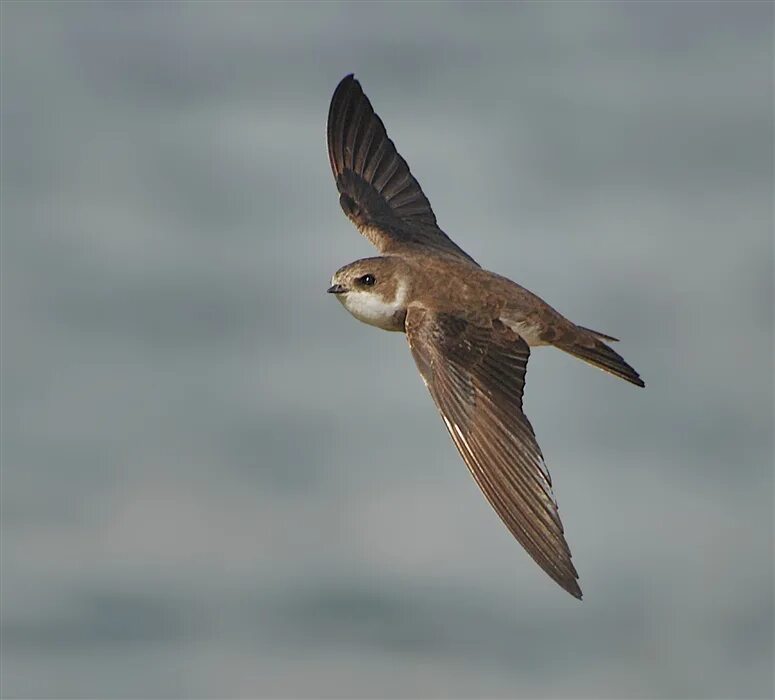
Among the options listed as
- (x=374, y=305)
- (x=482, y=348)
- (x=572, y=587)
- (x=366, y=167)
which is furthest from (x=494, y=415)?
(x=366, y=167)

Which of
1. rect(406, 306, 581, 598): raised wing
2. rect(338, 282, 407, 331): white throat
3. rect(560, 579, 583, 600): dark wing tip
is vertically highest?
rect(338, 282, 407, 331): white throat

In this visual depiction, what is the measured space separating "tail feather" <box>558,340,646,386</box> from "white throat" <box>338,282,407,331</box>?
73cm

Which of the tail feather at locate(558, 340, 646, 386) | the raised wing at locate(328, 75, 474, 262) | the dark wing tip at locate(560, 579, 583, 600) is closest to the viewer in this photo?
the dark wing tip at locate(560, 579, 583, 600)

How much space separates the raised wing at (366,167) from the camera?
9.03m

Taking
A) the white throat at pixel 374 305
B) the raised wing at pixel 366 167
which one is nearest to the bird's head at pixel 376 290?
the white throat at pixel 374 305

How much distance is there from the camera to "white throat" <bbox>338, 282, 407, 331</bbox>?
7.66m

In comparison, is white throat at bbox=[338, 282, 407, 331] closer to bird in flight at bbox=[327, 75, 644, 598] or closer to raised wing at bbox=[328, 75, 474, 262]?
bird in flight at bbox=[327, 75, 644, 598]

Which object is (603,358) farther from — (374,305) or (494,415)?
(374,305)

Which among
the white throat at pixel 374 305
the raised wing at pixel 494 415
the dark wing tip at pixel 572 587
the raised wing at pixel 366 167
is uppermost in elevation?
the raised wing at pixel 366 167

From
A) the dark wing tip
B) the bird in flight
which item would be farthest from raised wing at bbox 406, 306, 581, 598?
the dark wing tip

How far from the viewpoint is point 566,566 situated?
6293mm

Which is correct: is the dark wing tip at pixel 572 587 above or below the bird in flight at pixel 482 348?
below

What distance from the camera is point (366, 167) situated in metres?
9.20

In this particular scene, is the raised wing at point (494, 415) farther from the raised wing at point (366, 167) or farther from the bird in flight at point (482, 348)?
the raised wing at point (366, 167)
